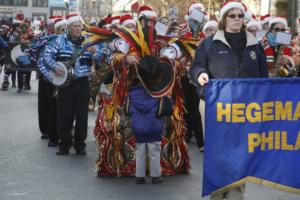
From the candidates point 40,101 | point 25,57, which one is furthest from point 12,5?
point 40,101

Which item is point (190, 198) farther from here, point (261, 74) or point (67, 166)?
point (67, 166)

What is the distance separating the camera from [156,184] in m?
7.68

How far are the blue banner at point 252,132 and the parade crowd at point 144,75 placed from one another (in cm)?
24

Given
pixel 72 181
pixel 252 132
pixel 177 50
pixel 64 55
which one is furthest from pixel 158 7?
pixel 252 132

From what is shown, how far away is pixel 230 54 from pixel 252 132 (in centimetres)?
78

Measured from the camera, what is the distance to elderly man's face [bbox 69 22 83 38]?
368 inches

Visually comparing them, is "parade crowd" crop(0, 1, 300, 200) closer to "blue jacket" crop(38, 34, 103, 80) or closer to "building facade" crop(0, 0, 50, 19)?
"blue jacket" crop(38, 34, 103, 80)

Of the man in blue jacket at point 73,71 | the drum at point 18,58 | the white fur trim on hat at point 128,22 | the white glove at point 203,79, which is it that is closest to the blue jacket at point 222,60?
the white glove at point 203,79

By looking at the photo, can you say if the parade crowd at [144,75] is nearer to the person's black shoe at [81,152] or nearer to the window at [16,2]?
the person's black shoe at [81,152]

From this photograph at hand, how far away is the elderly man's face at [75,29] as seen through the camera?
368 inches

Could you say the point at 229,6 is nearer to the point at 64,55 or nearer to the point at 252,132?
the point at 252,132

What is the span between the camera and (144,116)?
761 cm

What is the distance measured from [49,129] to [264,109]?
5.42 meters

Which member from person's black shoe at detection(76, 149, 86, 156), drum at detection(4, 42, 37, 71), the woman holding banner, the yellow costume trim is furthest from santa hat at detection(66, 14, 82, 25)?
drum at detection(4, 42, 37, 71)
